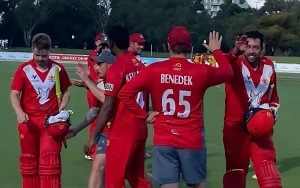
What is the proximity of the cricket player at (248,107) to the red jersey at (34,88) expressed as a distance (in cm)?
219

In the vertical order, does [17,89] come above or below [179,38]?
below

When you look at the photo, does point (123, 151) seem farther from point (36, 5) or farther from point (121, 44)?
point (36, 5)

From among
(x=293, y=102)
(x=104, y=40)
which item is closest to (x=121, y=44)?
(x=104, y=40)

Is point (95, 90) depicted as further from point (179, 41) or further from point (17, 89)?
point (179, 41)

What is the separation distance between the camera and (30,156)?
8203 mm

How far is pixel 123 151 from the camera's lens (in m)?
7.12

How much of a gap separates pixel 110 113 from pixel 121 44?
765 mm

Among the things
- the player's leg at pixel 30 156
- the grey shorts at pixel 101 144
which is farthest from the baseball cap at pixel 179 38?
the player's leg at pixel 30 156

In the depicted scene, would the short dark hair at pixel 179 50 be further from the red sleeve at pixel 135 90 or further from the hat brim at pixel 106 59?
the hat brim at pixel 106 59

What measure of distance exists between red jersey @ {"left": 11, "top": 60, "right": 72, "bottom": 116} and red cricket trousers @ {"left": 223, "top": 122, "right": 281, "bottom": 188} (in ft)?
7.25

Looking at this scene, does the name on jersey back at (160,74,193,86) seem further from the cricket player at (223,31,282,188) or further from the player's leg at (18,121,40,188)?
the player's leg at (18,121,40,188)

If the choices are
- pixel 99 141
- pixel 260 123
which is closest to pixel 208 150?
pixel 99 141

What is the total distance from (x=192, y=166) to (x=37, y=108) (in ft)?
8.10

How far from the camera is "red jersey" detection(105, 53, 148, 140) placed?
6.98 metres
